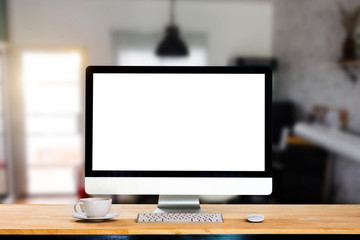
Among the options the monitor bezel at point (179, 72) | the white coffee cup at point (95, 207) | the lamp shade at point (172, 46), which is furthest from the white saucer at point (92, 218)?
the lamp shade at point (172, 46)

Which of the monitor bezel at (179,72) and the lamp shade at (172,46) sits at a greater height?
the lamp shade at (172,46)

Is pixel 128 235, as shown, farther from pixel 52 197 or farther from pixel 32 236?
pixel 52 197

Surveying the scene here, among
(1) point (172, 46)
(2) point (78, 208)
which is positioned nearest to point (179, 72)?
(2) point (78, 208)

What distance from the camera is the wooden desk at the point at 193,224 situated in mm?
1076

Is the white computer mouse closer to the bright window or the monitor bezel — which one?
the monitor bezel

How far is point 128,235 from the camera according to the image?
3.74ft

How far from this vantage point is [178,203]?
4.25 ft

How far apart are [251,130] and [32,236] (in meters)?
0.74

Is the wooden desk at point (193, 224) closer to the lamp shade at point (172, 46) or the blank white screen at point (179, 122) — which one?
the blank white screen at point (179, 122)

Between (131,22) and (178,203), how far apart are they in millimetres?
4736

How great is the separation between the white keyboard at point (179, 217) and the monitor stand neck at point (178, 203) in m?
0.07

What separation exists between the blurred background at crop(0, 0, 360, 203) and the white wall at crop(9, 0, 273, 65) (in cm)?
1

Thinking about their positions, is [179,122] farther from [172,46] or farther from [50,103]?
[50,103]

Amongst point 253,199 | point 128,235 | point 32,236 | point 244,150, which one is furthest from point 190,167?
point 253,199
